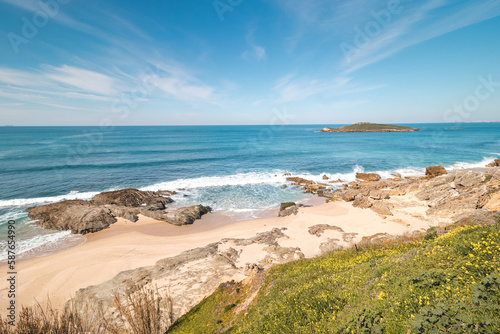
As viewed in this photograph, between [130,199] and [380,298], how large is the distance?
32437 millimetres

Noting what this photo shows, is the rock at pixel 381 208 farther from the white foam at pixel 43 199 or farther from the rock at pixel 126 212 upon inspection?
the white foam at pixel 43 199

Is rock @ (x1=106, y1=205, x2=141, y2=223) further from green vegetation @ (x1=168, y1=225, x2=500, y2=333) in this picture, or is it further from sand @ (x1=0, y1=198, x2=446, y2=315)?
green vegetation @ (x1=168, y1=225, x2=500, y2=333)

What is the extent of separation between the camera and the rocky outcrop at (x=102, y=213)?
77.5 feet

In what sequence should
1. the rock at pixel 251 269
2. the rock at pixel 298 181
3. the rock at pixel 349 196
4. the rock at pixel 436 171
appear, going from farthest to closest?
the rock at pixel 298 181 < the rock at pixel 436 171 < the rock at pixel 349 196 < the rock at pixel 251 269

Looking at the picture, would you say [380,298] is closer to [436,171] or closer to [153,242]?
[153,242]

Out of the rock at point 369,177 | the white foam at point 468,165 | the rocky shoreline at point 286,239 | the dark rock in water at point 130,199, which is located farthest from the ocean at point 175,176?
the rocky shoreline at point 286,239

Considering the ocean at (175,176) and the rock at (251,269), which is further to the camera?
the ocean at (175,176)

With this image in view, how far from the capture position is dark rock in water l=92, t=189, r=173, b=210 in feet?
97.6

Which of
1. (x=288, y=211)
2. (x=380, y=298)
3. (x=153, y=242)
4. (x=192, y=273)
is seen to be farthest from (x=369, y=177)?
(x=380, y=298)

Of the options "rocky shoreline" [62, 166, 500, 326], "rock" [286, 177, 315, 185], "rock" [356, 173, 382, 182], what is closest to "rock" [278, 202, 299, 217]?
"rocky shoreline" [62, 166, 500, 326]

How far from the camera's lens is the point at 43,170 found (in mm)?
43875

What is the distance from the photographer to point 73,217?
24.0 metres

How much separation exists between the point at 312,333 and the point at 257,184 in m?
33.9

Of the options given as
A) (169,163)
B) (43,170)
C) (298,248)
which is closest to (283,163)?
(169,163)
